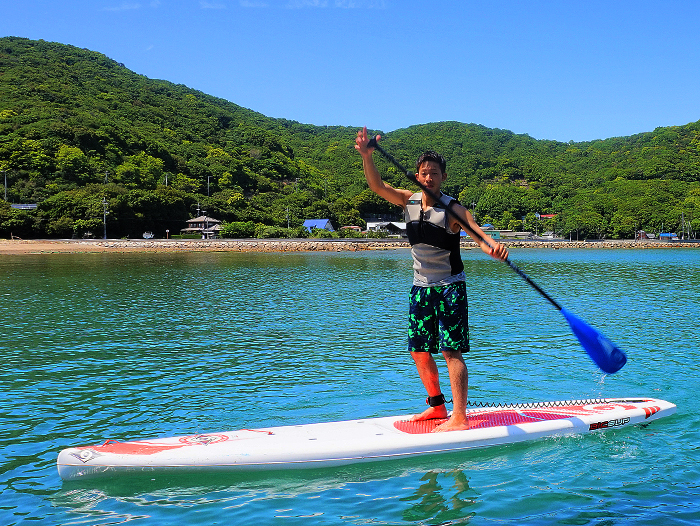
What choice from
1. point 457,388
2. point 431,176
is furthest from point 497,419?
point 431,176

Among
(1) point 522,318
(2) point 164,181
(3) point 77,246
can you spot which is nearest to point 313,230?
(2) point 164,181

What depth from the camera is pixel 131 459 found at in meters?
5.30

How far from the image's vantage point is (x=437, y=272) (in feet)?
19.1

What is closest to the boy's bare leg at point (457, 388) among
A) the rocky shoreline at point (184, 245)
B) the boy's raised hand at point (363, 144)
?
the boy's raised hand at point (363, 144)

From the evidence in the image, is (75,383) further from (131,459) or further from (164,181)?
(164,181)

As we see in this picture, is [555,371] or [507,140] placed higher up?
[507,140]

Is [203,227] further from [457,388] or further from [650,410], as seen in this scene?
[457,388]

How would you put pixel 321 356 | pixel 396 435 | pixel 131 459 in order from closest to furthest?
1. pixel 131 459
2. pixel 396 435
3. pixel 321 356

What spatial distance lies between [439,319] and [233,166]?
5008 inches

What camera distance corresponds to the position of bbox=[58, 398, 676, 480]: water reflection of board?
532 centimetres

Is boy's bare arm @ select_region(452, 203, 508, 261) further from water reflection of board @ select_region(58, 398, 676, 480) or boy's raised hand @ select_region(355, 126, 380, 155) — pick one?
water reflection of board @ select_region(58, 398, 676, 480)

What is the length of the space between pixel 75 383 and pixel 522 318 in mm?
12121

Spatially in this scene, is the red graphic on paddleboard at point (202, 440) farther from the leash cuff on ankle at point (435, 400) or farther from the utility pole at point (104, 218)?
the utility pole at point (104, 218)

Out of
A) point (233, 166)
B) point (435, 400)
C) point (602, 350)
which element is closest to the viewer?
point (435, 400)
